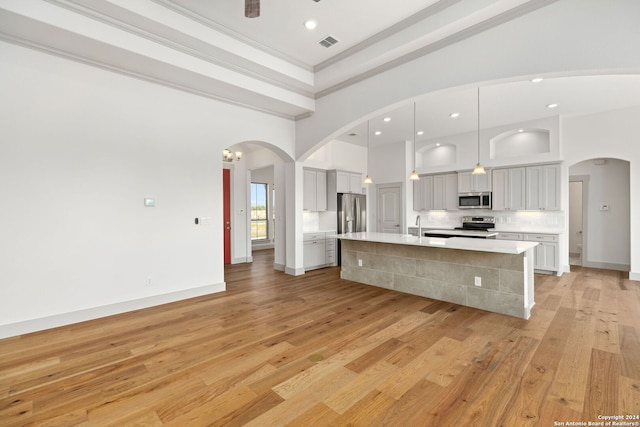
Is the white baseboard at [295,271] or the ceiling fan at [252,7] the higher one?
the ceiling fan at [252,7]

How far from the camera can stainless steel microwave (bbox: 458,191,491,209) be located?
22.7 ft

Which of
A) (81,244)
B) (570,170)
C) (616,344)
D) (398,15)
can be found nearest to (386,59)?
(398,15)

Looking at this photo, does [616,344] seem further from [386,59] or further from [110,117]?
[110,117]

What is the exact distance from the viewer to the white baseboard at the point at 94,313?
10.6 feet

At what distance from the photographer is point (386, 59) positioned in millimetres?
3971

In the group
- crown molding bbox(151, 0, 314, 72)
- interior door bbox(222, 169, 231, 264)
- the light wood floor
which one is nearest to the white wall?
the light wood floor

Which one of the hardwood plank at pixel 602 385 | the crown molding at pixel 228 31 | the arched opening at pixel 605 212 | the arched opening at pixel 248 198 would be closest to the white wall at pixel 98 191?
the crown molding at pixel 228 31

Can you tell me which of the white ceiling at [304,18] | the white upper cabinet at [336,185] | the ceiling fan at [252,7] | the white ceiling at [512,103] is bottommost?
the white upper cabinet at [336,185]

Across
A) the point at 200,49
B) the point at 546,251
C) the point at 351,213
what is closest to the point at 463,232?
the point at 546,251

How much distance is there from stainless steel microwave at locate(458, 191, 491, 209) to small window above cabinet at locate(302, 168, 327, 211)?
135 inches

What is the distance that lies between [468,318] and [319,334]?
192cm

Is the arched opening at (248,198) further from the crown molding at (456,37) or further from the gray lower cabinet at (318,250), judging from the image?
the crown molding at (456,37)

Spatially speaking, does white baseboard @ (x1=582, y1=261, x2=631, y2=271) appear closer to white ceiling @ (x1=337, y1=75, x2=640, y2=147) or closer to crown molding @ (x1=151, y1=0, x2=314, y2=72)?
white ceiling @ (x1=337, y1=75, x2=640, y2=147)

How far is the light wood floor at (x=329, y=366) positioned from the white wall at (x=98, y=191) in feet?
1.53
